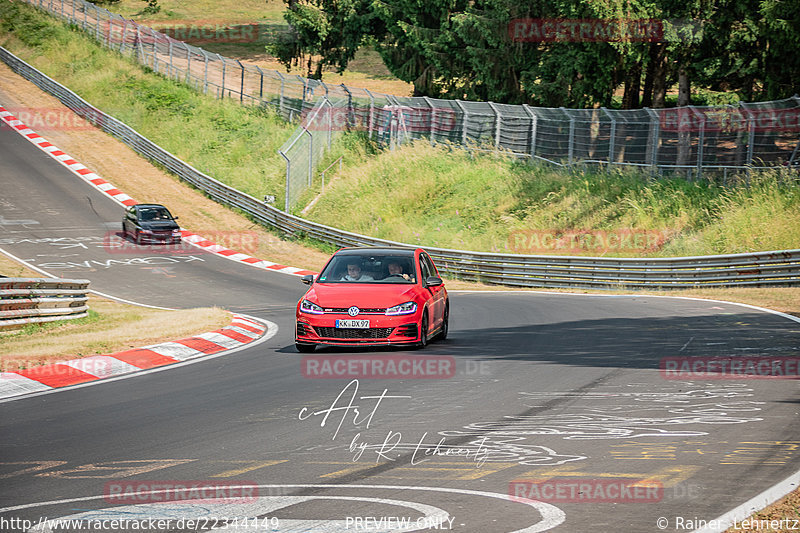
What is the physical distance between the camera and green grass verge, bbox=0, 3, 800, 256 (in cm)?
2830

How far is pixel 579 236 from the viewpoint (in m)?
32.4

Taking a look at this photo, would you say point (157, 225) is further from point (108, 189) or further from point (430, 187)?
point (430, 187)

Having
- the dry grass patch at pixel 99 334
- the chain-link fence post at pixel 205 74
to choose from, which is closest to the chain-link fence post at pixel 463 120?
the chain-link fence post at pixel 205 74

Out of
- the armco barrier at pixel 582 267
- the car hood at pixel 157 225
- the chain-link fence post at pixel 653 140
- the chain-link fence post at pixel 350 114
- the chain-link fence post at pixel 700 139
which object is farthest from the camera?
the chain-link fence post at pixel 350 114

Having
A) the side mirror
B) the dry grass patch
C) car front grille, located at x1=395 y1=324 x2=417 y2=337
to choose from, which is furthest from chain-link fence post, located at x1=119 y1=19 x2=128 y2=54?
car front grille, located at x1=395 y1=324 x2=417 y2=337

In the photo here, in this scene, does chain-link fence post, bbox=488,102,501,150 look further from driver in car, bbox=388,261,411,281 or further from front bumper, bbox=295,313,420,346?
front bumper, bbox=295,313,420,346

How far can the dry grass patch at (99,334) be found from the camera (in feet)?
43.0

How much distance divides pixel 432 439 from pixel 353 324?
18.4 feet

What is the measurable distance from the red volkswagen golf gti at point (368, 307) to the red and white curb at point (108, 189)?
1611cm

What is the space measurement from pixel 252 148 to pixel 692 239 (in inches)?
1042

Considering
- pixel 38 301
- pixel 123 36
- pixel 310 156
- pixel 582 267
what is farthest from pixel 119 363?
pixel 123 36

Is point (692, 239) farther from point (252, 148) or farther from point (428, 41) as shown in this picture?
point (252, 148)

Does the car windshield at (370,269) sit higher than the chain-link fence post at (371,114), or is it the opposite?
the chain-link fence post at (371,114)

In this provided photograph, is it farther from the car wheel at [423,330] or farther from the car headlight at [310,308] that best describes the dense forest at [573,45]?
the car headlight at [310,308]
